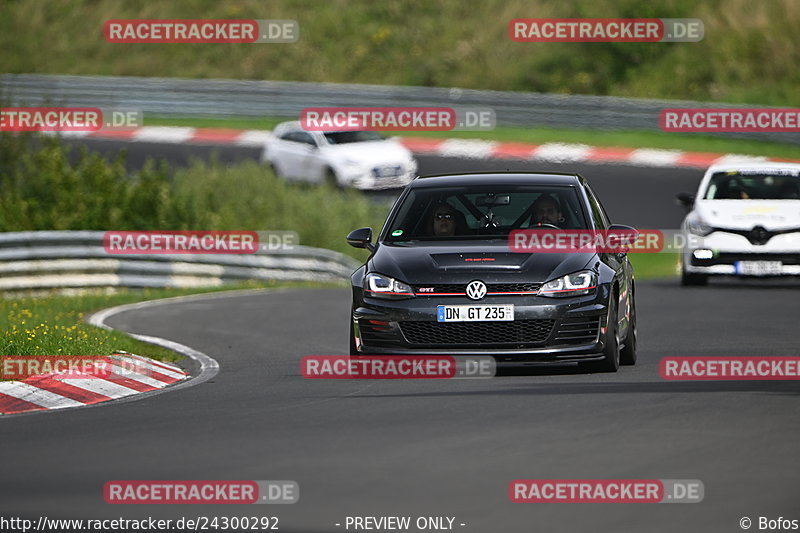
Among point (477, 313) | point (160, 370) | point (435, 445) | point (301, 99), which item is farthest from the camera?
point (301, 99)

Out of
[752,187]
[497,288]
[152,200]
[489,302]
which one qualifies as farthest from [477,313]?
[152,200]

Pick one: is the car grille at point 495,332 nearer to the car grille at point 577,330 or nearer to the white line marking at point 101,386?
the car grille at point 577,330

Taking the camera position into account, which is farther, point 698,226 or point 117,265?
point 117,265

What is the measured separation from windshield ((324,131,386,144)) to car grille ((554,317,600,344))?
2391cm

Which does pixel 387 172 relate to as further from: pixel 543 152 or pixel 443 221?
pixel 443 221

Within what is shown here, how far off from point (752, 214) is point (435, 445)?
13.4 metres

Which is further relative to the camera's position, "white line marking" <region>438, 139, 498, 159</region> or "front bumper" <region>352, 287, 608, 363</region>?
"white line marking" <region>438, 139, 498, 159</region>

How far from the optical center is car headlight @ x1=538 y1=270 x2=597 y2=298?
12.0 meters

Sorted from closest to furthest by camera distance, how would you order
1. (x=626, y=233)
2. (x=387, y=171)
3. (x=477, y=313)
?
(x=477, y=313) < (x=626, y=233) < (x=387, y=171)

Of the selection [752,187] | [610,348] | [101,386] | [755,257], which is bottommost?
[101,386]

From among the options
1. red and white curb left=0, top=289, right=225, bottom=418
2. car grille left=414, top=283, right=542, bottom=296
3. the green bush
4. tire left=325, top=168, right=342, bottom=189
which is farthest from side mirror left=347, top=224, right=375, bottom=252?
tire left=325, top=168, right=342, bottom=189

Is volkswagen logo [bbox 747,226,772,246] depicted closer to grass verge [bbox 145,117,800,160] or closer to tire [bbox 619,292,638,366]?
tire [bbox 619,292,638,366]

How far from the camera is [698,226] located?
21.8 metres

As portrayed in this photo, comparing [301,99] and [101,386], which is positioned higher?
[301,99]
